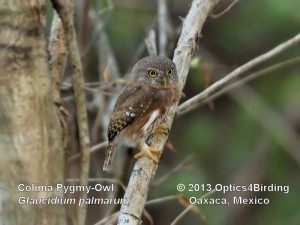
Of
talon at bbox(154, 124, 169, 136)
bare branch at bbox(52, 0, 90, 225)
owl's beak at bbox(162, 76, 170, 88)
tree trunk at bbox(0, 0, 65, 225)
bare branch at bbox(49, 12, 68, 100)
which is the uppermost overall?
owl's beak at bbox(162, 76, 170, 88)

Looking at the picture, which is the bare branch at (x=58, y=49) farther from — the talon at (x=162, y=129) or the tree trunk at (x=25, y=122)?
the tree trunk at (x=25, y=122)

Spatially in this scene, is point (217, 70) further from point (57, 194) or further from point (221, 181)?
point (57, 194)

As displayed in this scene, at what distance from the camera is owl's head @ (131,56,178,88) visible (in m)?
3.56

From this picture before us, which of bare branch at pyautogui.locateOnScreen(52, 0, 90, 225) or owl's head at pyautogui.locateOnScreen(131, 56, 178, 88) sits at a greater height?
owl's head at pyautogui.locateOnScreen(131, 56, 178, 88)

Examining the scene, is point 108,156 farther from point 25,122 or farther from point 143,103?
point 25,122

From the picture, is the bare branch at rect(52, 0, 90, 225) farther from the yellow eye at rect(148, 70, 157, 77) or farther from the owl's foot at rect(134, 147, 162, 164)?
the yellow eye at rect(148, 70, 157, 77)

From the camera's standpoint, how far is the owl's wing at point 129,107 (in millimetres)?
3662

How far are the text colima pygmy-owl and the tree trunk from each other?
179cm

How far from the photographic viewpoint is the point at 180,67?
3.23 metres

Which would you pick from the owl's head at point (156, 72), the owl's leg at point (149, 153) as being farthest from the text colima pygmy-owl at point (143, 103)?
the owl's leg at point (149, 153)

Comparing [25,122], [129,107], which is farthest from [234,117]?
[25,122]

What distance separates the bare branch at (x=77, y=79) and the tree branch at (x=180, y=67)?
25 cm

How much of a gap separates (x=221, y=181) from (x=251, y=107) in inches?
38.3

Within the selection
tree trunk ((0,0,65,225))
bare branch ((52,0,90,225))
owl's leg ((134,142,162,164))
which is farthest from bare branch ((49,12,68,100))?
tree trunk ((0,0,65,225))
